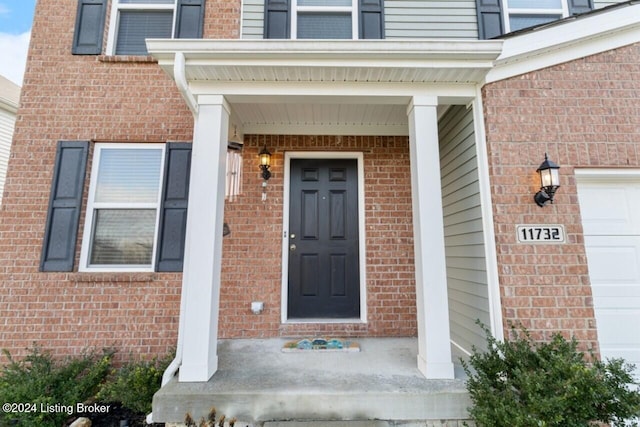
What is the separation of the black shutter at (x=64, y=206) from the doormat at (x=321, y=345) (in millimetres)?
2333

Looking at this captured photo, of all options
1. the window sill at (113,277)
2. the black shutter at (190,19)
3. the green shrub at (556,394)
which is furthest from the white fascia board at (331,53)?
the green shrub at (556,394)

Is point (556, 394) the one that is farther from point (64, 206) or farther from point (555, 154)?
point (64, 206)

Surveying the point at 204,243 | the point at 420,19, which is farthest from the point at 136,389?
Answer: the point at 420,19

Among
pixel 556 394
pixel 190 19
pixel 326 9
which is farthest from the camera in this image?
pixel 326 9

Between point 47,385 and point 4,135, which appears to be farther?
point 4,135

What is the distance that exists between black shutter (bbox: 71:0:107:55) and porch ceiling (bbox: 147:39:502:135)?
1.69m

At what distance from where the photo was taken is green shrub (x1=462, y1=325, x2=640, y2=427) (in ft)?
5.38

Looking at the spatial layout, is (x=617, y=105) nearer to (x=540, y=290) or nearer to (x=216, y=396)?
Result: (x=540, y=290)

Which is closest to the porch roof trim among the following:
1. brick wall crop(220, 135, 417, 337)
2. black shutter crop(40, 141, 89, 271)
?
brick wall crop(220, 135, 417, 337)

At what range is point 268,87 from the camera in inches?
99.8

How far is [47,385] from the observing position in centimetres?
242

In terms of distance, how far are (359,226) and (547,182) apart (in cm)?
181

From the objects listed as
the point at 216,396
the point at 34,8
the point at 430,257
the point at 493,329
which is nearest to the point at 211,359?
the point at 216,396

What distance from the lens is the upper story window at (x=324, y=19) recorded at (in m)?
3.57
